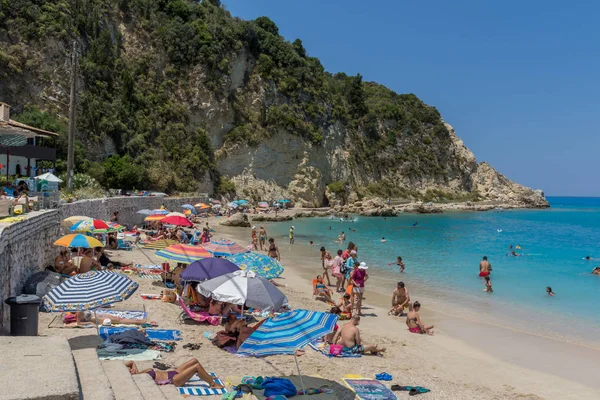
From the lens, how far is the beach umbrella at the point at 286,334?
6.23m

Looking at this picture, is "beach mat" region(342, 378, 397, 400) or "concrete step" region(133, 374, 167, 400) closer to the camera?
"concrete step" region(133, 374, 167, 400)

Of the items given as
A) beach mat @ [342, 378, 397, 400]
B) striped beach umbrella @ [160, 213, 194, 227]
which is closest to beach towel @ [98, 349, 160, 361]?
beach mat @ [342, 378, 397, 400]

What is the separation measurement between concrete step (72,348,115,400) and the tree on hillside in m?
73.3

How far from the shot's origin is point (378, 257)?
2502 cm

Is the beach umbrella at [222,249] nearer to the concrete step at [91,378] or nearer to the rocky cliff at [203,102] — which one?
the concrete step at [91,378]

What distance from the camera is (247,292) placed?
318 inches

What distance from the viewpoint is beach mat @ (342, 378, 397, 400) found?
6.94m

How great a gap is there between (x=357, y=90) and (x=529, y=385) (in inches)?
2801

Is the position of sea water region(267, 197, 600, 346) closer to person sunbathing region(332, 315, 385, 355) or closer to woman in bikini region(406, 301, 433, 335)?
woman in bikini region(406, 301, 433, 335)

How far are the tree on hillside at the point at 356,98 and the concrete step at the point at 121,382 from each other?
72.6 m

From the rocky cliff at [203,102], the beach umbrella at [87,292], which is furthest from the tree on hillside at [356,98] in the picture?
the beach umbrella at [87,292]

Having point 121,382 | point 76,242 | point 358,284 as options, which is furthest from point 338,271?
point 121,382

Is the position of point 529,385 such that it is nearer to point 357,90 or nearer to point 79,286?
point 79,286

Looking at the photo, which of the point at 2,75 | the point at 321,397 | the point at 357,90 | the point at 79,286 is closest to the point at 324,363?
the point at 321,397
